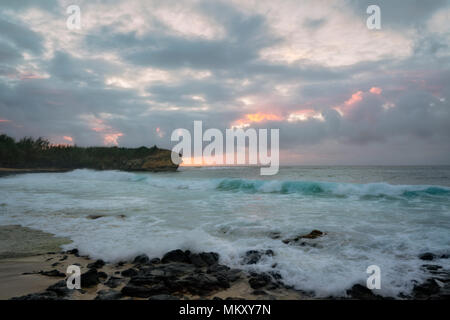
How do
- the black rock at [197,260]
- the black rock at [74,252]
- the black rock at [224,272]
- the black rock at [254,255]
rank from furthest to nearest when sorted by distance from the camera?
the black rock at [74,252] → the black rock at [254,255] → the black rock at [197,260] → the black rock at [224,272]

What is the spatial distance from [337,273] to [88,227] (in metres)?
7.39

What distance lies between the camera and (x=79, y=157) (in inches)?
3108

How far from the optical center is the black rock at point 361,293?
337cm

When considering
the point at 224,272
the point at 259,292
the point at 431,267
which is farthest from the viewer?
the point at 431,267

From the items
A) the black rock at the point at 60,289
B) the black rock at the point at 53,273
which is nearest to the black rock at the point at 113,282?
the black rock at the point at 60,289

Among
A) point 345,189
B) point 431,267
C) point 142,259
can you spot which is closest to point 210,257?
point 142,259

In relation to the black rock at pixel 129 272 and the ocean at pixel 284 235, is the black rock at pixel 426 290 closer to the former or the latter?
the ocean at pixel 284 235

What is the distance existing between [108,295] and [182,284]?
1.07m

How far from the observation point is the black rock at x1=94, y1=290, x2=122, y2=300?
327 cm

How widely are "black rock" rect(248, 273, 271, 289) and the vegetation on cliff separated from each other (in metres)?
79.2

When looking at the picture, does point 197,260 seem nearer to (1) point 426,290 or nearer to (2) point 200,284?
(2) point 200,284

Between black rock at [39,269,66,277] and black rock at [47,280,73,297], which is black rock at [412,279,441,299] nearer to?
black rock at [47,280,73,297]

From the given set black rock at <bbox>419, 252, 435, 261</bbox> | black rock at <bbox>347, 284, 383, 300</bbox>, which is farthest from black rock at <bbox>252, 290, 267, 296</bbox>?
black rock at <bbox>419, 252, 435, 261</bbox>
